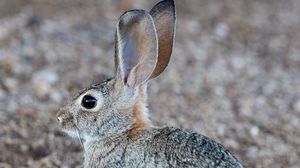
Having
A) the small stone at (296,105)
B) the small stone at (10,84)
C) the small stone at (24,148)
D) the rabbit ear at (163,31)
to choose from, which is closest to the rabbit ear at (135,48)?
the rabbit ear at (163,31)

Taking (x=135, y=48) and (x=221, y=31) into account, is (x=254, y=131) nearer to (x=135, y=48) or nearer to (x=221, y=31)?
(x=135, y=48)

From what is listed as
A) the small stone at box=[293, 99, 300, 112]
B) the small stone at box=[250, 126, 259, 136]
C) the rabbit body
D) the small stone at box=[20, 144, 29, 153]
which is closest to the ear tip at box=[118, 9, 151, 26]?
the rabbit body

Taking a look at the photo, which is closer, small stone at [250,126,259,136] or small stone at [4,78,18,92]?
small stone at [250,126,259,136]

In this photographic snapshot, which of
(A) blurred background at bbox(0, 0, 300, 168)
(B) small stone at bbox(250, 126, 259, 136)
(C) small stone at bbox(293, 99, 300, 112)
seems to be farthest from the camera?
(C) small stone at bbox(293, 99, 300, 112)

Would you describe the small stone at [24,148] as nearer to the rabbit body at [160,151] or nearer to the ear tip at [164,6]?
the rabbit body at [160,151]

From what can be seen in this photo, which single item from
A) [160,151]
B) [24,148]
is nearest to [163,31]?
[160,151]

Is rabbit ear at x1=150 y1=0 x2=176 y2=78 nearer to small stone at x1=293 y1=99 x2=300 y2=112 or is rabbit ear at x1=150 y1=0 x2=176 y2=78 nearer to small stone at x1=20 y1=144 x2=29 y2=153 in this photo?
small stone at x1=20 y1=144 x2=29 y2=153

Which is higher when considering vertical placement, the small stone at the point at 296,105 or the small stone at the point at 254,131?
the small stone at the point at 296,105

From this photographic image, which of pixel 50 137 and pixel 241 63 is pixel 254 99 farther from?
pixel 50 137
